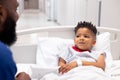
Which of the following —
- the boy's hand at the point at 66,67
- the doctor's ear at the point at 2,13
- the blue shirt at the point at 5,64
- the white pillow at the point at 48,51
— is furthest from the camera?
the white pillow at the point at 48,51

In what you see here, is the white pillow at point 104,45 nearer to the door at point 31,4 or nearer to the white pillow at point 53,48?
the white pillow at point 53,48

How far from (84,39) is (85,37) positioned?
0.11 feet

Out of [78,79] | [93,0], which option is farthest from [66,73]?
[93,0]

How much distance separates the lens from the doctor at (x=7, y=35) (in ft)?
2.87

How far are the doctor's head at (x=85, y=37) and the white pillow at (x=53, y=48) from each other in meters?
0.13

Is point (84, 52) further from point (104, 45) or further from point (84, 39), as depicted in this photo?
point (104, 45)

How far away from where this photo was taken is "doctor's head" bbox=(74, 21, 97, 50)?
2031mm

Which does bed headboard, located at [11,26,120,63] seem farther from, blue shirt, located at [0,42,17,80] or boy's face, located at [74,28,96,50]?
blue shirt, located at [0,42,17,80]

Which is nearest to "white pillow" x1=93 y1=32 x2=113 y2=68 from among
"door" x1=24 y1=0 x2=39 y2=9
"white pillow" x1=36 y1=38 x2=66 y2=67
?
"white pillow" x1=36 y1=38 x2=66 y2=67

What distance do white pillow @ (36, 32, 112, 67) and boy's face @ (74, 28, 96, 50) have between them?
13 centimetres

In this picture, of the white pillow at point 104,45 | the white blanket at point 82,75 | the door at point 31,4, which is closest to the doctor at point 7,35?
the white blanket at point 82,75

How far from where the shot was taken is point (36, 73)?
6.07ft

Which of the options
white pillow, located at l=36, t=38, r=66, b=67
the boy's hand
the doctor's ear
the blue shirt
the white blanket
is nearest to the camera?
the blue shirt

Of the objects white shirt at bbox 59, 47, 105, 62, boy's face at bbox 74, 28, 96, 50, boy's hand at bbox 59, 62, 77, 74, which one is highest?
boy's face at bbox 74, 28, 96, 50
